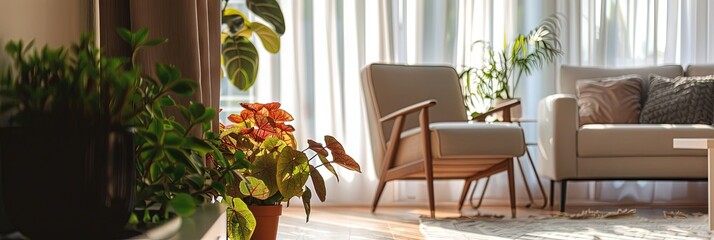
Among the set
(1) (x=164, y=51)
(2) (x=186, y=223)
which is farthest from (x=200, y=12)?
(2) (x=186, y=223)

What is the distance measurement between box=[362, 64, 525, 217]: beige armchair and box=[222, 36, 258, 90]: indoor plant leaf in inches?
29.2

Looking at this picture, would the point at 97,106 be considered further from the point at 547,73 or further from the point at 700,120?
the point at 547,73

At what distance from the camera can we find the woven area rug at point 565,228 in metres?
3.79

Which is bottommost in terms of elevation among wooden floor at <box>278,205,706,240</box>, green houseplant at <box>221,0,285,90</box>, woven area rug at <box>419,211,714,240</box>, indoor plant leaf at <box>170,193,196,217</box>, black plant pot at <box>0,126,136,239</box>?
wooden floor at <box>278,205,706,240</box>

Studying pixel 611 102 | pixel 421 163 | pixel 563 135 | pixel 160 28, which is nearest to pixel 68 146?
pixel 160 28

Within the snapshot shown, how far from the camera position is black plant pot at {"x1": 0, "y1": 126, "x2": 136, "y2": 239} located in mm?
784

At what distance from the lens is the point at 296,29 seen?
587 centimetres

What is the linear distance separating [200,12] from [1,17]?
27.8 inches

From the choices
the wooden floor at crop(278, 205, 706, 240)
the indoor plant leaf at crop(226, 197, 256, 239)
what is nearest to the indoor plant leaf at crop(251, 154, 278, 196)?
the indoor plant leaf at crop(226, 197, 256, 239)

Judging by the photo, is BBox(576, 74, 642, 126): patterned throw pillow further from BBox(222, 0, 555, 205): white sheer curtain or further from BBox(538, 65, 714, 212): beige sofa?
BBox(222, 0, 555, 205): white sheer curtain

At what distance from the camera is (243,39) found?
4547 mm

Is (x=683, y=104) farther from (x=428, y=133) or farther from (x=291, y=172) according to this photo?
(x=291, y=172)

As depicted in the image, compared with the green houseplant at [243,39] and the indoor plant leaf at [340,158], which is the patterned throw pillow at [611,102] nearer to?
the green houseplant at [243,39]

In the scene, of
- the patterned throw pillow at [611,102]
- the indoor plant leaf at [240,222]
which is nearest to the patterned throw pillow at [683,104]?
the patterned throw pillow at [611,102]
